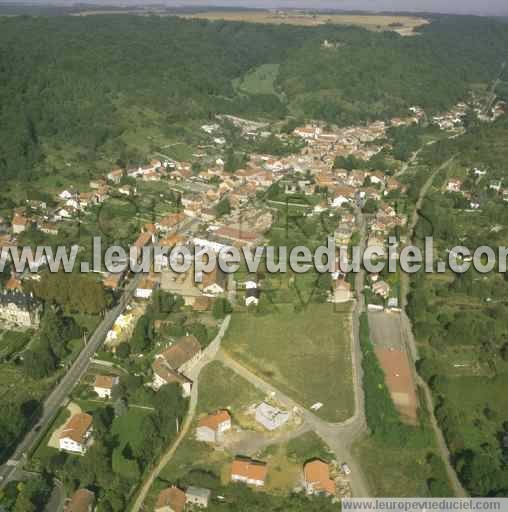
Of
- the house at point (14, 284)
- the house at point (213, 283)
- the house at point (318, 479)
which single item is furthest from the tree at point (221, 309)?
the house at point (318, 479)

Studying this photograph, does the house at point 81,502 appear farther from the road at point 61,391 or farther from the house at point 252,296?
the house at point 252,296

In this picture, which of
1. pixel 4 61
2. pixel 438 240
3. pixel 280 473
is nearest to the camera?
pixel 280 473

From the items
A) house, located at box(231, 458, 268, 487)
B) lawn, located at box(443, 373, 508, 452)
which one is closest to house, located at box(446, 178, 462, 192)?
lawn, located at box(443, 373, 508, 452)

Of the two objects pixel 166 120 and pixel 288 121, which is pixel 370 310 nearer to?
pixel 166 120

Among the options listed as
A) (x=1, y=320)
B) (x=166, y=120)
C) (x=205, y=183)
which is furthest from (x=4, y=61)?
(x=1, y=320)

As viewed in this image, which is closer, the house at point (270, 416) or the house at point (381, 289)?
the house at point (270, 416)
